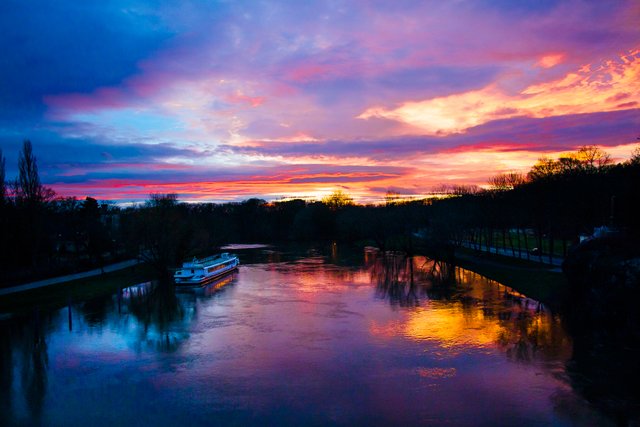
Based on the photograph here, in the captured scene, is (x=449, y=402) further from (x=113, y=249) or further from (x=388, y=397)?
(x=113, y=249)

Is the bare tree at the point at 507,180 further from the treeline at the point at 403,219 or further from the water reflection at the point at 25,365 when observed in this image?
the water reflection at the point at 25,365

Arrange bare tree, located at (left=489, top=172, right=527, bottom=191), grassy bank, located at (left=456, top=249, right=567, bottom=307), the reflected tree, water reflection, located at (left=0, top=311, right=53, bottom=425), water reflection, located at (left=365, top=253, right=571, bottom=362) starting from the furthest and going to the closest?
bare tree, located at (left=489, top=172, right=527, bottom=191) < grassy bank, located at (left=456, top=249, right=567, bottom=307) < the reflected tree < water reflection, located at (left=365, top=253, right=571, bottom=362) < water reflection, located at (left=0, top=311, right=53, bottom=425)

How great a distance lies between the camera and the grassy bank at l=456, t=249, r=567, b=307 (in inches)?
1354

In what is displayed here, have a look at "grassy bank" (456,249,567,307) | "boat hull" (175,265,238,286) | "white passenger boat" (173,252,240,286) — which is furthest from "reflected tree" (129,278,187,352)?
"grassy bank" (456,249,567,307)

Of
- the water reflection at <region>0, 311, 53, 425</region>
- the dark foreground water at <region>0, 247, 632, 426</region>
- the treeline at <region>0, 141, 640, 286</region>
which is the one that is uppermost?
the treeline at <region>0, 141, 640, 286</region>

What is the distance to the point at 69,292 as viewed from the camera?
3678cm

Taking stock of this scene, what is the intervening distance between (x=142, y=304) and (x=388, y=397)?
79.4 feet

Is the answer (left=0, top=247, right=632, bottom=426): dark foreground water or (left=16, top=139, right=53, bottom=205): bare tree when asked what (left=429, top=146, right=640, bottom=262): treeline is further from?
(left=16, top=139, right=53, bottom=205): bare tree

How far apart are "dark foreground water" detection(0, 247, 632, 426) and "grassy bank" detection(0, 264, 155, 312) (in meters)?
2.02

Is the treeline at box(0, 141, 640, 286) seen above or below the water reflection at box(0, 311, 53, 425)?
above

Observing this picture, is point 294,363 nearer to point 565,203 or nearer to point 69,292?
point 69,292

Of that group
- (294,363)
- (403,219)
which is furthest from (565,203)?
(403,219)

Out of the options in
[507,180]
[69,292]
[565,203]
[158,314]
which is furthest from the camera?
[507,180]

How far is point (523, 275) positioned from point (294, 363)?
28.7 metres
